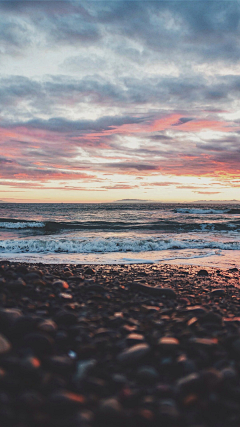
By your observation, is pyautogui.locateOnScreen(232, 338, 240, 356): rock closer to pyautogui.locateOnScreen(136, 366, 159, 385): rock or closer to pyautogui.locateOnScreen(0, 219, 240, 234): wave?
pyautogui.locateOnScreen(136, 366, 159, 385): rock

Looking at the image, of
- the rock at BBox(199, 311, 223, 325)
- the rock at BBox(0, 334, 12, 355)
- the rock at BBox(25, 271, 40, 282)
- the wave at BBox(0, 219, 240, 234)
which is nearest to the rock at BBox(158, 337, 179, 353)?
the rock at BBox(199, 311, 223, 325)

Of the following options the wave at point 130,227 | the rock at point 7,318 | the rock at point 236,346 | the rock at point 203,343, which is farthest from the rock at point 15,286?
the wave at point 130,227

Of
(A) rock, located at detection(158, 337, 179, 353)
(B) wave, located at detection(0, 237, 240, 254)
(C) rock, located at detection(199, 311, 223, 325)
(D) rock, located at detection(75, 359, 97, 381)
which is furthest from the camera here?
(B) wave, located at detection(0, 237, 240, 254)

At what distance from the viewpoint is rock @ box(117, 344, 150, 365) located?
253 cm

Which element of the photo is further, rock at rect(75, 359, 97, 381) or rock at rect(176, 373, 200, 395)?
rock at rect(75, 359, 97, 381)

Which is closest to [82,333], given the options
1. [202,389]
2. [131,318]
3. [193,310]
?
[131,318]

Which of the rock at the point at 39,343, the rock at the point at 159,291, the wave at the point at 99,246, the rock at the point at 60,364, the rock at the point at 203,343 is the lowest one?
the wave at the point at 99,246

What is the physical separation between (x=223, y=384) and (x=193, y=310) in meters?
1.80

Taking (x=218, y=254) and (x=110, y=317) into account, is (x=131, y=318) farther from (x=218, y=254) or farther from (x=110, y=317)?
(x=218, y=254)

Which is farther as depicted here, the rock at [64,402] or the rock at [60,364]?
the rock at [60,364]

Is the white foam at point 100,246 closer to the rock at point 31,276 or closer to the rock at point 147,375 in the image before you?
the rock at point 31,276

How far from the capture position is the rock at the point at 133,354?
2.53 m

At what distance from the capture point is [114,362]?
253 cm

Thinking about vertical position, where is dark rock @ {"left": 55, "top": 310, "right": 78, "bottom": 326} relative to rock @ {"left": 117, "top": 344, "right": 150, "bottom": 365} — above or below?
above
